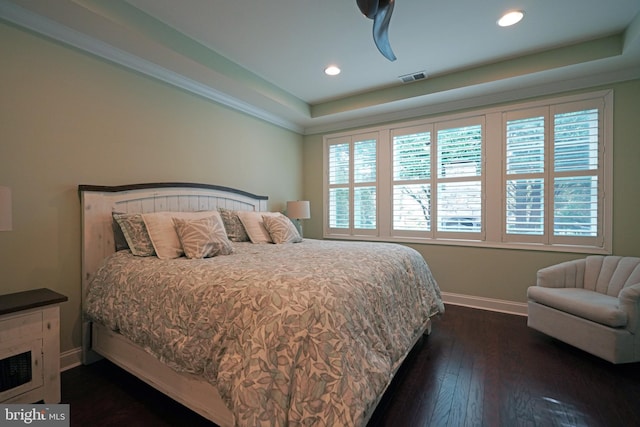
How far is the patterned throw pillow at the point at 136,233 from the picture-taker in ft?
7.43

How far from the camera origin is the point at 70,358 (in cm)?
225

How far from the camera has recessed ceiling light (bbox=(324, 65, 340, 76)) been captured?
3184mm

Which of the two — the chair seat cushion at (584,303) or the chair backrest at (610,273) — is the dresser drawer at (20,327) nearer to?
the chair seat cushion at (584,303)

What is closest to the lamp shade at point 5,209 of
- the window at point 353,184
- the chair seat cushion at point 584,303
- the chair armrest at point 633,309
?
the window at point 353,184

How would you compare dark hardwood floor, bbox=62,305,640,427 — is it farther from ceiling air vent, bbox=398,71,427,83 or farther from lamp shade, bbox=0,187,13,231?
ceiling air vent, bbox=398,71,427,83

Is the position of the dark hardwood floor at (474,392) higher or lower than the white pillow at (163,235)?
lower

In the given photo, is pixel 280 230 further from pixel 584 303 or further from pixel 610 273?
pixel 610 273

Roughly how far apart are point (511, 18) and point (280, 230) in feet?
9.04

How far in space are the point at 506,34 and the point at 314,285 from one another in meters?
2.79

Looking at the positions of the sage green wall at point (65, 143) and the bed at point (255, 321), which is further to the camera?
the sage green wall at point (65, 143)

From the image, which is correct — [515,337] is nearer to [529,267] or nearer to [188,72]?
[529,267]

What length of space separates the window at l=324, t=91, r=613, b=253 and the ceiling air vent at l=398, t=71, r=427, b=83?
643mm

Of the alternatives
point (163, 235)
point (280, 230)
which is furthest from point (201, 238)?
point (280, 230)

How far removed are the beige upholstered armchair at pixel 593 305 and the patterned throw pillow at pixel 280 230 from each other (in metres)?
2.36
